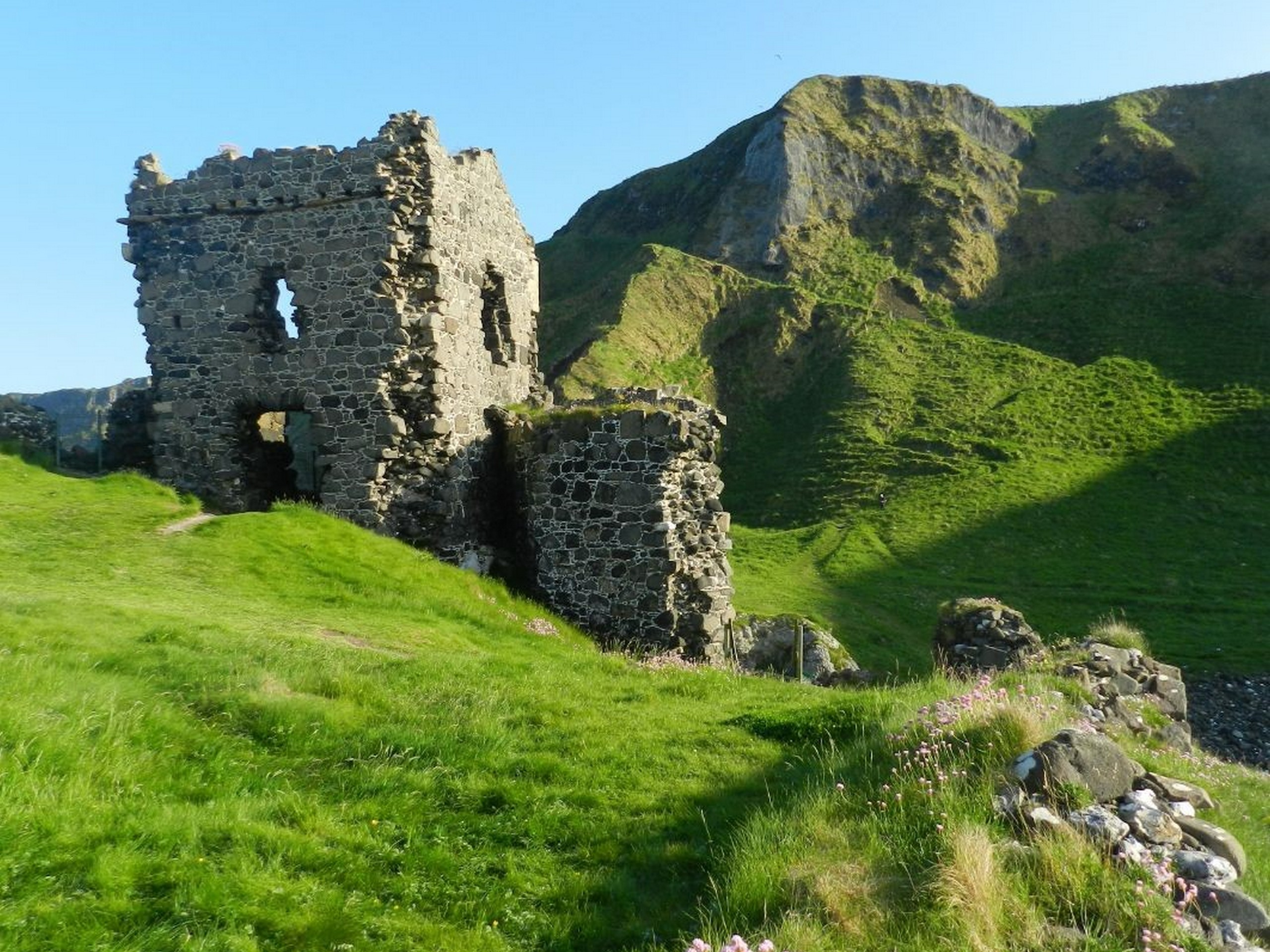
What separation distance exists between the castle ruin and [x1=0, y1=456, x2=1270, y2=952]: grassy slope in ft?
20.8

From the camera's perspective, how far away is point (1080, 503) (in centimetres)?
4534

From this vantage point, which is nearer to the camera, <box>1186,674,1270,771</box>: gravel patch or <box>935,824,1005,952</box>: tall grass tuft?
<box>935,824,1005,952</box>: tall grass tuft

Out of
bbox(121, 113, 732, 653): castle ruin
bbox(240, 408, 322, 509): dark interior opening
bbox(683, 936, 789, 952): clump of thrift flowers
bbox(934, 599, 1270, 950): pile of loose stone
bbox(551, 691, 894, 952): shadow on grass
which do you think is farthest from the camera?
bbox(240, 408, 322, 509): dark interior opening

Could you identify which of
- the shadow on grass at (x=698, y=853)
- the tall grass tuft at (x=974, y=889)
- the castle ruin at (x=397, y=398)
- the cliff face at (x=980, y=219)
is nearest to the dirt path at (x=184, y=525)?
the castle ruin at (x=397, y=398)

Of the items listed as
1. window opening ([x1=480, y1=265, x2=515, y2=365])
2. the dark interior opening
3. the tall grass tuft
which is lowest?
the tall grass tuft

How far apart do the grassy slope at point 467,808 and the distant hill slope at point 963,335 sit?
21.8 m

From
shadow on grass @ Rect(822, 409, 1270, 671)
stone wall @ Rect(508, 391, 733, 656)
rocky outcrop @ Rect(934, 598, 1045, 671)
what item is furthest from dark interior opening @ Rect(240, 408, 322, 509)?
shadow on grass @ Rect(822, 409, 1270, 671)

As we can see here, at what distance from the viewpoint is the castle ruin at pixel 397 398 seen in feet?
56.2

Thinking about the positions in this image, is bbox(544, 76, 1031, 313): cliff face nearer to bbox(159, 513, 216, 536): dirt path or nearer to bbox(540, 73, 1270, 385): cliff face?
bbox(540, 73, 1270, 385): cliff face

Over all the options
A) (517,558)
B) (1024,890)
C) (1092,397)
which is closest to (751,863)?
(1024,890)

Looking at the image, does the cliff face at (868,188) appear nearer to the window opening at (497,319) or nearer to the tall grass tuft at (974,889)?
the window opening at (497,319)

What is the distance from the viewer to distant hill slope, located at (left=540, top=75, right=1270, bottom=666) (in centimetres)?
3944

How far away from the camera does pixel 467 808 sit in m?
6.52

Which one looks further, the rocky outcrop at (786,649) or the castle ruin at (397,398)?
the rocky outcrop at (786,649)
